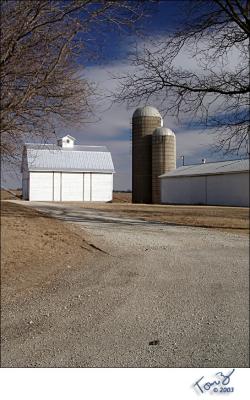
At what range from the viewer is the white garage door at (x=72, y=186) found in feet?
122

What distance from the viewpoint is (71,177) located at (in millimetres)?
37406

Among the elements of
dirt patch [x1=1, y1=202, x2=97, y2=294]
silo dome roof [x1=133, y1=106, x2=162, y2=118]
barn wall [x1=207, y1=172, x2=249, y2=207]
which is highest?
silo dome roof [x1=133, y1=106, x2=162, y2=118]

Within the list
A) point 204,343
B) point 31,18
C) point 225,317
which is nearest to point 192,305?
point 225,317

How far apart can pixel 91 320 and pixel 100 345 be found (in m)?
0.79

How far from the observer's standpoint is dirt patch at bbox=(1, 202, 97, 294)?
7109 mm

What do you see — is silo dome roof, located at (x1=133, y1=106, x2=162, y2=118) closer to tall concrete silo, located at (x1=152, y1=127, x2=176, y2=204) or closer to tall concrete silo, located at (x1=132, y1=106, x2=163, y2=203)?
tall concrete silo, located at (x1=132, y1=106, x2=163, y2=203)

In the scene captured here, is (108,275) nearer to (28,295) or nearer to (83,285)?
(83,285)

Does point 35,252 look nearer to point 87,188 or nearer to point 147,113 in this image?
point 87,188

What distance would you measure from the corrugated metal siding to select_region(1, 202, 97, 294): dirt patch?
25223 mm

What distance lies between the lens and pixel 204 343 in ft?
15.0

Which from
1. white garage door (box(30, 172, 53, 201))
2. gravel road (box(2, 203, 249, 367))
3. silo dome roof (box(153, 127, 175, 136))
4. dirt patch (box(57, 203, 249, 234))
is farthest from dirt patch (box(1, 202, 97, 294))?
silo dome roof (box(153, 127, 175, 136))

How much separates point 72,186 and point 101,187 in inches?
111
